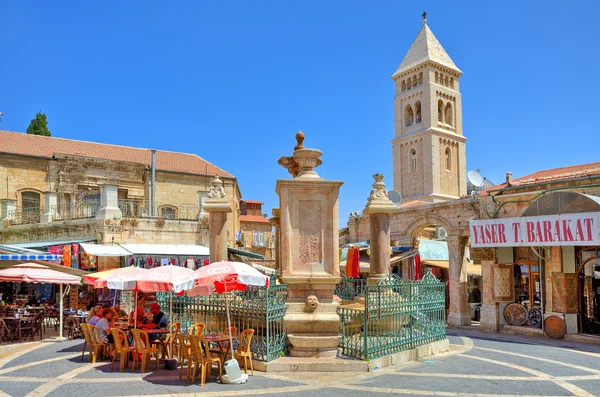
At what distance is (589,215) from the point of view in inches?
540

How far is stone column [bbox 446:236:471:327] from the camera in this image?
63.1 ft

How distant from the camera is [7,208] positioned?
27141 mm

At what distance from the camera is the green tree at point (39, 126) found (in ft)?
133

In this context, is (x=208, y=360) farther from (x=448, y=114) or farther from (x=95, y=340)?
(x=448, y=114)

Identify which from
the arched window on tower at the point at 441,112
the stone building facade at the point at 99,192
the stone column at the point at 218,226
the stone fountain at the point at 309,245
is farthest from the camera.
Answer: the arched window on tower at the point at 441,112

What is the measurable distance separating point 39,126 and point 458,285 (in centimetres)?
3534

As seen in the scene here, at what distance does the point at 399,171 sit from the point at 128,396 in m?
50.9

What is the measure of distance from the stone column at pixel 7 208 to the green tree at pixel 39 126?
1406 centimetres

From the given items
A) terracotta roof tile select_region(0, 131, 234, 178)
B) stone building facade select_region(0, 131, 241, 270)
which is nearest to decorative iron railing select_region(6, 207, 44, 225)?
stone building facade select_region(0, 131, 241, 270)

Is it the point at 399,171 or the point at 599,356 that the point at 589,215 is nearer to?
the point at 599,356

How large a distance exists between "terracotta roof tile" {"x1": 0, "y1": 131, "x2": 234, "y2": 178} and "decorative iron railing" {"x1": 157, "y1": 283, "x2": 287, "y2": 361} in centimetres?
2423

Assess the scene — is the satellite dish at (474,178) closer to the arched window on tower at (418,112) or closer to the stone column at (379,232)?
the stone column at (379,232)

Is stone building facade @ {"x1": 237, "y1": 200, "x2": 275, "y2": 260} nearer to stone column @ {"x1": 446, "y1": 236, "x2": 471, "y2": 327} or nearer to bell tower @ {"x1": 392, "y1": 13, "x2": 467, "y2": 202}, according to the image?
bell tower @ {"x1": 392, "y1": 13, "x2": 467, "y2": 202}

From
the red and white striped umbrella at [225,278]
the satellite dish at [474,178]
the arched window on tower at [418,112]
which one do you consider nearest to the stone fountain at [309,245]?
the red and white striped umbrella at [225,278]
